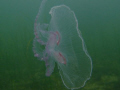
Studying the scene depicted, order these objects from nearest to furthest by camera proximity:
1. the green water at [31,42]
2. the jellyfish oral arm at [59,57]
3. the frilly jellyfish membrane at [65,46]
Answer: the frilly jellyfish membrane at [65,46]
the jellyfish oral arm at [59,57]
the green water at [31,42]

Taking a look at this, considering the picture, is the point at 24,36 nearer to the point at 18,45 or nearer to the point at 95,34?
the point at 18,45

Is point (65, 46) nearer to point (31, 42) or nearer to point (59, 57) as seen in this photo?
point (59, 57)

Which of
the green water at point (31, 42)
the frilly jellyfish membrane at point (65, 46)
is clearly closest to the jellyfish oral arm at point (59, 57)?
A: the frilly jellyfish membrane at point (65, 46)

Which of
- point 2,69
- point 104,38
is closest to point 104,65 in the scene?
point 104,38

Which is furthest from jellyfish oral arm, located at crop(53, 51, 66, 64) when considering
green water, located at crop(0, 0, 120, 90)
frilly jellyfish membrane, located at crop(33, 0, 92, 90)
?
green water, located at crop(0, 0, 120, 90)

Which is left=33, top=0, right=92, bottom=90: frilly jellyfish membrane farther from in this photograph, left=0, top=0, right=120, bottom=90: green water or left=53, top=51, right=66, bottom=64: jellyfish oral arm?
left=0, top=0, right=120, bottom=90: green water

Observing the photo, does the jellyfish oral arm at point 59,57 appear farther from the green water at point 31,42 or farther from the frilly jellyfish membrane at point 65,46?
the green water at point 31,42

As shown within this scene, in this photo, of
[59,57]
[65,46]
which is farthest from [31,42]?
[65,46]

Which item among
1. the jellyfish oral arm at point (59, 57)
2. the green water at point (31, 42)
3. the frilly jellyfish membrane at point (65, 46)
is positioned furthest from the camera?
the green water at point (31, 42)
